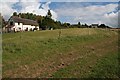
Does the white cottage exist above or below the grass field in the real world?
above

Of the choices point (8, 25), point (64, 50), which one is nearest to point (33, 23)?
point (8, 25)

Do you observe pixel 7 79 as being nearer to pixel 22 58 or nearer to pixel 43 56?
pixel 22 58

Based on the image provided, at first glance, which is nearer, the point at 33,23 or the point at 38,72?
the point at 38,72

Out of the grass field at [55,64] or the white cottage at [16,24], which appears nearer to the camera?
the grass field at [55,64]

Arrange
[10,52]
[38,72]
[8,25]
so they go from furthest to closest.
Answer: [8,25]
[10,52]
[38,72]

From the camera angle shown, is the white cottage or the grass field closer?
the grass field

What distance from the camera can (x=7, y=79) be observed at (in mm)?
11688

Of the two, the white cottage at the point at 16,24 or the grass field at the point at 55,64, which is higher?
the white cottage at the point at 16,24

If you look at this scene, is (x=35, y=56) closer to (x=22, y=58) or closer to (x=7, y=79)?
(x=22, y=58)

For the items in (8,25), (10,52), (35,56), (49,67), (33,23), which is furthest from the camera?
(33,23)

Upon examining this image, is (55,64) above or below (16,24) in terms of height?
below

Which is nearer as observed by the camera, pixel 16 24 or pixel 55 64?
pixel 55 64

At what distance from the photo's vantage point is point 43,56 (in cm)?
1664

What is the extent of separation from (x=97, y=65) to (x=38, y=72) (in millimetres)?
3894
